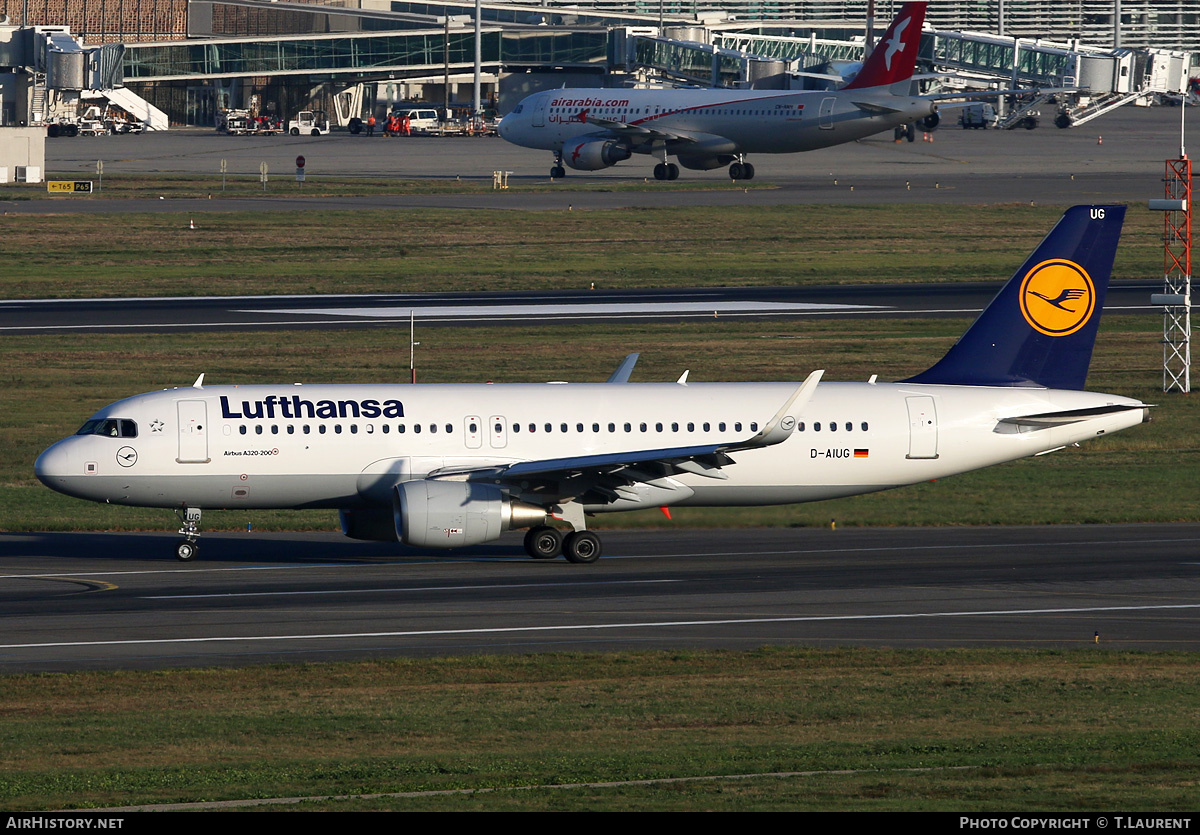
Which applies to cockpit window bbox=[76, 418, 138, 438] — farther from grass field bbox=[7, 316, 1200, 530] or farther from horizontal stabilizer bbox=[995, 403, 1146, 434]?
horizontal stabilizer bbox=[995, 403, 1146, 434]

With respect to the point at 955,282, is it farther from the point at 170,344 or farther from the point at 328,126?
the point at 328,126

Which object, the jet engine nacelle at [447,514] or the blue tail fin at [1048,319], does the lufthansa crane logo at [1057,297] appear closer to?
the blue tail fin at [1048,319]

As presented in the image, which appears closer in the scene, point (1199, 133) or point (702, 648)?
point (702, 648)

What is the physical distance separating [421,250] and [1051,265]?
48.2 m

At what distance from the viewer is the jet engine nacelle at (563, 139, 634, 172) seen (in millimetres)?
110438

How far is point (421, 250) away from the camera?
82000 mm

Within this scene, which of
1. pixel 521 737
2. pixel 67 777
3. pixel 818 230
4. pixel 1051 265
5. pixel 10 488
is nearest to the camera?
pixel 67 777

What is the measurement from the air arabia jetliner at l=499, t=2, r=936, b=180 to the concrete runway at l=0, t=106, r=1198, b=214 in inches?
87.7

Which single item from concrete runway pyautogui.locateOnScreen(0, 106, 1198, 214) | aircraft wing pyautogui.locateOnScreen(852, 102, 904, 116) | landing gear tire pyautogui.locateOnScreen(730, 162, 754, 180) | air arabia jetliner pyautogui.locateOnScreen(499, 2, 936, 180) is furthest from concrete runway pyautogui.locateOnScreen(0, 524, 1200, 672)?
landing gear tire pyautogui.locateOnScreen(730, 162, 754, 180)

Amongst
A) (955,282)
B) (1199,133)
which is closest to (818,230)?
(955,282)

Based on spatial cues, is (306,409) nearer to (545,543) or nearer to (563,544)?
(545,543)

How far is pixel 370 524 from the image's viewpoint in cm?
3459

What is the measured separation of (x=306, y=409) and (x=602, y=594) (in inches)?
321

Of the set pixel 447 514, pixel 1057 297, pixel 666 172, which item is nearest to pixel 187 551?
pixel 447 514
